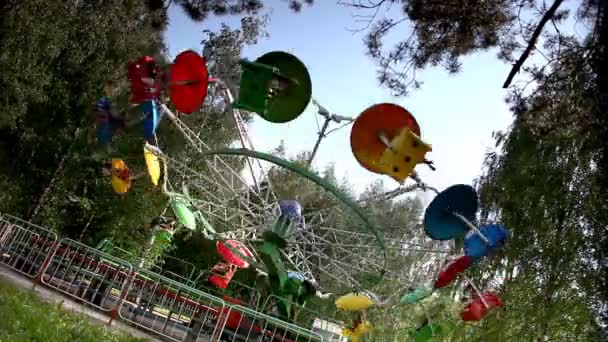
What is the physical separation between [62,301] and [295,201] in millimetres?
3513

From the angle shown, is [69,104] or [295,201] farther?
[69,104]

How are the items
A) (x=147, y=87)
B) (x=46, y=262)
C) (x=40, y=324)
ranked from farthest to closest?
(x=46, y=262)
(x=147, y=87)
(x=40, y=324)

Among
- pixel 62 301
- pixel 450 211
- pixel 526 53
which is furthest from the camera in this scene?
pixel 62 301

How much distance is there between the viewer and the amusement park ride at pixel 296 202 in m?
5.23

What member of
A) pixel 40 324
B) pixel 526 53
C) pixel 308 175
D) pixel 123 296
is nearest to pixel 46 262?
pixel 123 296

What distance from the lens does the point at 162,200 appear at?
15.0 meters

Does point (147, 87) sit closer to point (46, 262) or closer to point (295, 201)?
point (295, 201)

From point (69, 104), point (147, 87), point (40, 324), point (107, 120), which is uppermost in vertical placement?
point (69, 104)

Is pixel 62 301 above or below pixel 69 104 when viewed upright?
below

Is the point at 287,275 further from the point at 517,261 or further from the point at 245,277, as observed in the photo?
the point at 245,277

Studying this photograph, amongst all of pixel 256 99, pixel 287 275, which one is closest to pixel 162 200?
pixel 287 275

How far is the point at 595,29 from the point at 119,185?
8.08 meters

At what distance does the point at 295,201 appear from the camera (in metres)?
8.41

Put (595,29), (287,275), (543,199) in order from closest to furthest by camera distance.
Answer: (595,29), (287,275), (543,199)
